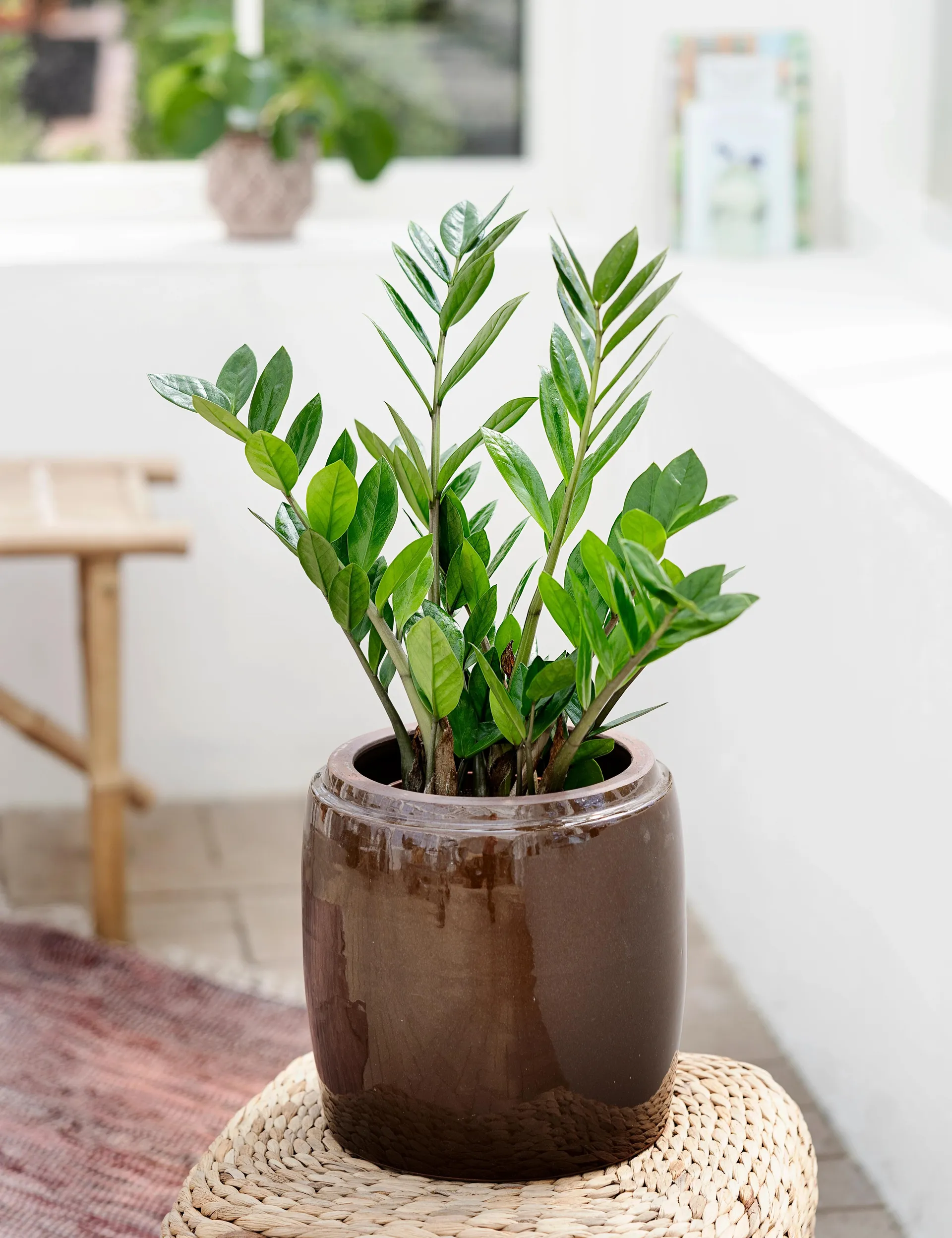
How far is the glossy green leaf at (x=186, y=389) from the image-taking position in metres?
1.06

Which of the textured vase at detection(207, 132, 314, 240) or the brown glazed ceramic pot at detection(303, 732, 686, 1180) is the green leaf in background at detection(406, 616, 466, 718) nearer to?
the brown glazed ceramic pot at detection(303, 732, 686, 1180)

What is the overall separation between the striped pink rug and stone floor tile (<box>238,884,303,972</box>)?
134 mm

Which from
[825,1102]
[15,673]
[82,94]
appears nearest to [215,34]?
[82,94]

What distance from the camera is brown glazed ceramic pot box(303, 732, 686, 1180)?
1.02 meters

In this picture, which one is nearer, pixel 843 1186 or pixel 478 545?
pixel 478 545

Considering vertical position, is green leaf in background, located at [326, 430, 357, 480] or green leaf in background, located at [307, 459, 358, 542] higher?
green leaf in background, located at [326, 430, 357, 480]

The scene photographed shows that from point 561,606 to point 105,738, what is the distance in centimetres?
137

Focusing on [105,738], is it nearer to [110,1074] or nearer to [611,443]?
[110,1074]

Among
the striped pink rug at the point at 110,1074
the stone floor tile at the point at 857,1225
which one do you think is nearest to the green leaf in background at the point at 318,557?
the striped pink rug at the point at 110,1074

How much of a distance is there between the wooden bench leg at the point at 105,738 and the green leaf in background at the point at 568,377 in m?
1.19

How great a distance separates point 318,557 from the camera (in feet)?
3.45

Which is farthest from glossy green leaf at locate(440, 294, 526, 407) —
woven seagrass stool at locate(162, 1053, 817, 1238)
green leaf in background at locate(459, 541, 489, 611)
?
woven seagrass stool at locate(162, 1053, 817, 1238)

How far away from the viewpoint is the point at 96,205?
3.00 m

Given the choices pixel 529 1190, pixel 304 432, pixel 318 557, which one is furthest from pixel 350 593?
pixel 529 1190
